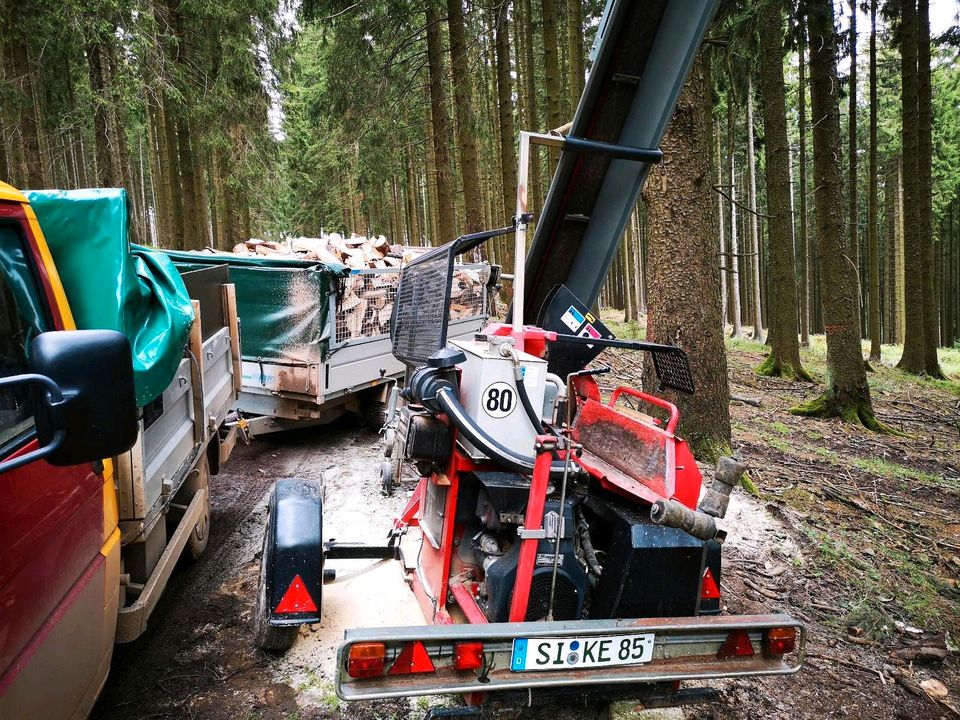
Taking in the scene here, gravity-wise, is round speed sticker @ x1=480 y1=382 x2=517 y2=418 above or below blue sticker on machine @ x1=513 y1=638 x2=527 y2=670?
above

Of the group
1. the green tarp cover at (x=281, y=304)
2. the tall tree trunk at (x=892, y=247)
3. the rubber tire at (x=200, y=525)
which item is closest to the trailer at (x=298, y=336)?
the green tarp cover at (x=281, y=304)

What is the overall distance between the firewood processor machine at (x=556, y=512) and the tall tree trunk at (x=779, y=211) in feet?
29.6

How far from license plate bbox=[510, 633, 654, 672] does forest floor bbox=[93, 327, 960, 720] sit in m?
0.92

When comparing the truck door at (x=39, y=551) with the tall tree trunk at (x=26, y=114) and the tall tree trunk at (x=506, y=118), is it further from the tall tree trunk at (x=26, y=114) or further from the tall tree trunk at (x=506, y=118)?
the tall tree trunk at (x=506, y=118)

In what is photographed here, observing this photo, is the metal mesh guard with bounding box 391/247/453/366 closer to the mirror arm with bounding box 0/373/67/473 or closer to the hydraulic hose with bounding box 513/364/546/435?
the hydraulic hose with bounding box 513/364/546/435

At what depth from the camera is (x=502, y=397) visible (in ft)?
10.1

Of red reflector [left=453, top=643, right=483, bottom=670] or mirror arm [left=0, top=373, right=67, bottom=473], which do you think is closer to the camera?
mirror arm [left=0, top=373, right=67, bottom=473]

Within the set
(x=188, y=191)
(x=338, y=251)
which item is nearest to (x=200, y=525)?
(x=338, y=251)

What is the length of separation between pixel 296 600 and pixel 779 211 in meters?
12.6

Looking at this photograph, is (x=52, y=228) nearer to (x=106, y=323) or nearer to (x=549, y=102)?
(x=106, y=323)

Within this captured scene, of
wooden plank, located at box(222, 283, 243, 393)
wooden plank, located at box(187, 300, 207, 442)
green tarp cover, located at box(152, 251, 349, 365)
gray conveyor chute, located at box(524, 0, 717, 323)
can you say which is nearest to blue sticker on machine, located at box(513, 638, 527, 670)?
gray conveyor chute, located at box(524, 0, 717, 323)

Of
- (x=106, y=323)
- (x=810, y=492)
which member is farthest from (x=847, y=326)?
(x=106, y=323)

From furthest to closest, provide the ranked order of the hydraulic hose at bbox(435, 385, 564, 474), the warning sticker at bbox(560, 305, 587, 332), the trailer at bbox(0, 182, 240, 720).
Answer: the warning sticker at bbox(560, 305, 587, 332), the hydraulic hose at bbox(435, 385, 564, 474), the trailer at bbox(0, 182, 240, 720)

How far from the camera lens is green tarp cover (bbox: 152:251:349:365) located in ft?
24.8
